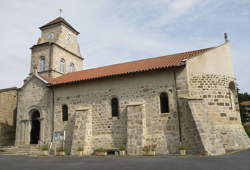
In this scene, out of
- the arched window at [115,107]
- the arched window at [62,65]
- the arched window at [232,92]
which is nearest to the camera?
the arched window at [232,92]

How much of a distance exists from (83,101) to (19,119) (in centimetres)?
677

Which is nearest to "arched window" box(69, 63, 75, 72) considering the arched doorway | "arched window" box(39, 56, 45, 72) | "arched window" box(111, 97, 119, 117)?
"arched window" box(39, 56, 45, 72)

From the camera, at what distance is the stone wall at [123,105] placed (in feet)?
48.4

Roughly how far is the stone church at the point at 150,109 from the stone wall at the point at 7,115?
2863 millimetres

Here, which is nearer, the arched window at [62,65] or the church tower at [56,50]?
the church tower at [56,50]

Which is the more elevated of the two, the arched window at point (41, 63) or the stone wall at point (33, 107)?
the arched window at point (41, 63)

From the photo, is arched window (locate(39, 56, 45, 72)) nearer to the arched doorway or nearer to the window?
the arched doorway

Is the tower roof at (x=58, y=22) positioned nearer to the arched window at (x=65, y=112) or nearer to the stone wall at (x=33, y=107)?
the stone wall at (x=33, y=107)

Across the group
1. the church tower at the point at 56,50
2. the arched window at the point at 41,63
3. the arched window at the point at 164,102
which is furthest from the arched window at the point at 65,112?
the arched window at the point at 41,63

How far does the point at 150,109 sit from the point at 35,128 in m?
10.9

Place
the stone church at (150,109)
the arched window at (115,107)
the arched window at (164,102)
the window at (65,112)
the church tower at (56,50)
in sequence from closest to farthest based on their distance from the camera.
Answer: the stone church at (150,109) < the arched window at (164,102) < the arched window at (115,107) < the window at (65,112) < the church tower at (56,50)

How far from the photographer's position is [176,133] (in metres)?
14.4

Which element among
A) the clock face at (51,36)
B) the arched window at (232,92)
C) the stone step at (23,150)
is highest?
the clock face at (51,36)

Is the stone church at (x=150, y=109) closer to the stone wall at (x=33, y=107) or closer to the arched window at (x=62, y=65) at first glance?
the stone wall at (x=33, y=107)
